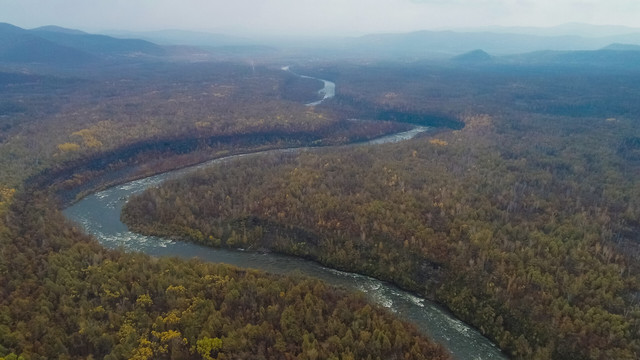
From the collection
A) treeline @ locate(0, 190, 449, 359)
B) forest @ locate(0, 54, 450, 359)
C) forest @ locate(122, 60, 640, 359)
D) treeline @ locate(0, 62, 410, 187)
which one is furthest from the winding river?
treeline @ locate(0, 62, 410, 187)

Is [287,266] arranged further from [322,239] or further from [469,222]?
[469,222]

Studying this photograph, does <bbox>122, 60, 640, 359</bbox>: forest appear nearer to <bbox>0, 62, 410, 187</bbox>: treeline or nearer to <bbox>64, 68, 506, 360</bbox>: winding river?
<bbox>64, 68, 506, 360</bbox>: winding river

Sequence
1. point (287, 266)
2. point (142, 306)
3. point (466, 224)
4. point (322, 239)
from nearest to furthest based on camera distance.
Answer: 1. point (142, 306)
2. point (466, 224)
3. point (287, 266)
4. point (322, 239)

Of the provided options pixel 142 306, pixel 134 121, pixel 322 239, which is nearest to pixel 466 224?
pixel 322 239

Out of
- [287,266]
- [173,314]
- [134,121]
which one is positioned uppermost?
[134,121]

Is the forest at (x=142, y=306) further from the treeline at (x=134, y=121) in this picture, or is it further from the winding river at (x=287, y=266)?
the treeline at (x=134, y=121)

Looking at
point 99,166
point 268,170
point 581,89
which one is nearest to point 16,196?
point 99,166

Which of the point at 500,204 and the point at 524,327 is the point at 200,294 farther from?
the point at 500,204
